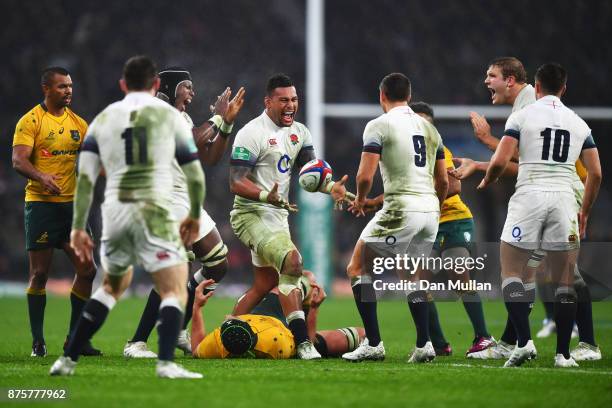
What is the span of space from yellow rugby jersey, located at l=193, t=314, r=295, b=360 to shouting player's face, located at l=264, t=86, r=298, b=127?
5.54 feet

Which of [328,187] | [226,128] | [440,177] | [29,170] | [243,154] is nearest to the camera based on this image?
[440,177]

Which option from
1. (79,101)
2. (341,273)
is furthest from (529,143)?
(79,101)

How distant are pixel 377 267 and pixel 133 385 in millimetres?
2810

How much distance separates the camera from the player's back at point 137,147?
7.04 m

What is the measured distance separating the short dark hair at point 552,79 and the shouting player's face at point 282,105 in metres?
2.18

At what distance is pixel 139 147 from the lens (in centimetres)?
704

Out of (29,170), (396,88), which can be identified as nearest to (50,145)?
(29,170)

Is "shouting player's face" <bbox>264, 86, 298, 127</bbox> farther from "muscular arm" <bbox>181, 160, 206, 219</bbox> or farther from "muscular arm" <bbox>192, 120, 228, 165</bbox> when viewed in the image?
"muscular arm" <bbox>181, 160, 206, 219</bbox>

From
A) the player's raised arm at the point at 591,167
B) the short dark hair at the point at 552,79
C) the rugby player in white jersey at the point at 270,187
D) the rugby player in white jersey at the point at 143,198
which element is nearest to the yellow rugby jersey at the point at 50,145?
the rugby player in white jersey at the point at 270,187

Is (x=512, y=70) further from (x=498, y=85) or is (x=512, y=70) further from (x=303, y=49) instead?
(x=303, y=49)

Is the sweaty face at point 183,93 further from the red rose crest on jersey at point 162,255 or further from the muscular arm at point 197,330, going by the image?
the red rose crest on jersey at point 162,255

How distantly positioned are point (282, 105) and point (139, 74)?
8.25ft

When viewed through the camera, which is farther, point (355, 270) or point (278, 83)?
point (278, 83)

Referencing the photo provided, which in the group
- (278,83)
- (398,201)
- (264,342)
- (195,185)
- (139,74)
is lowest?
(264,342)
